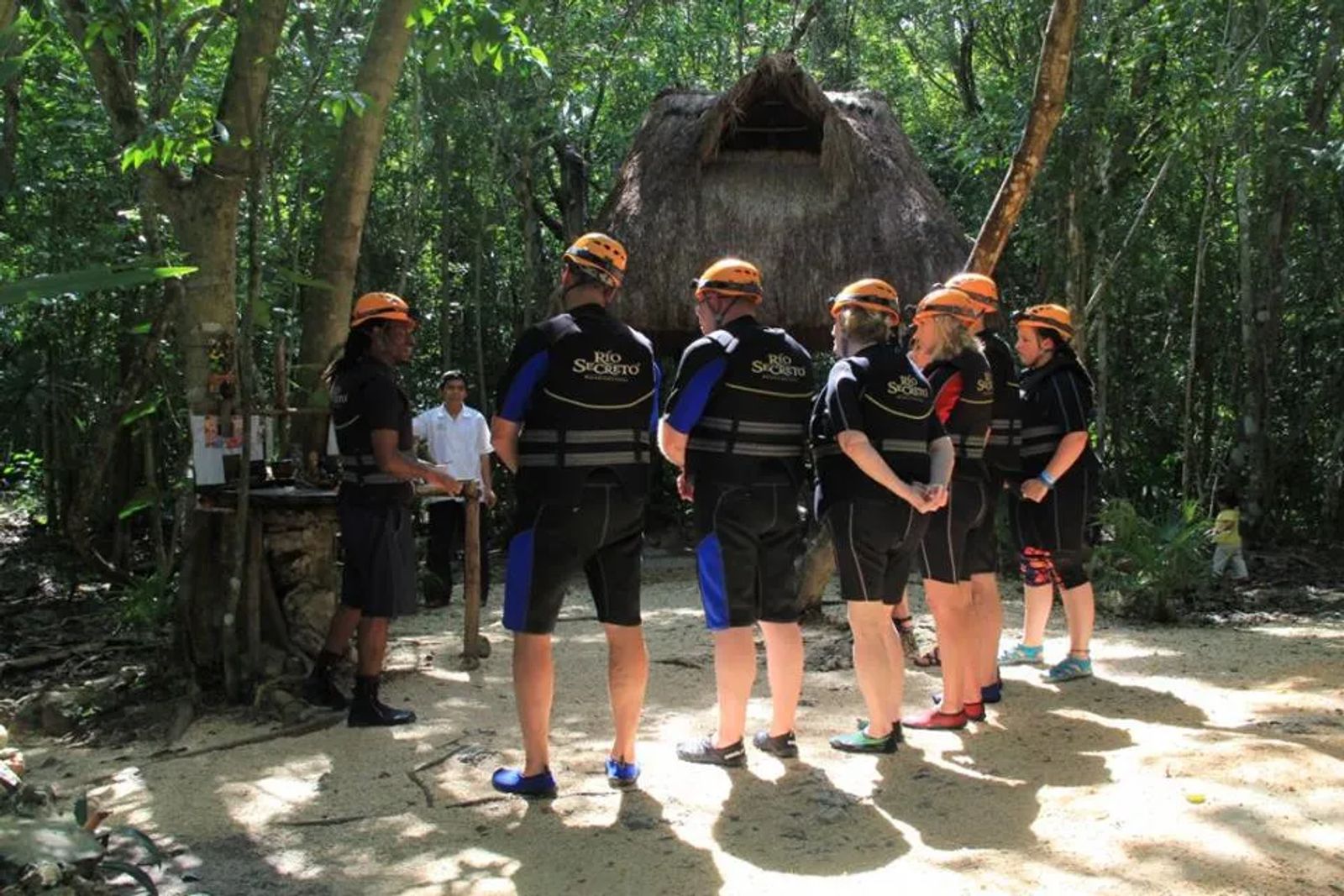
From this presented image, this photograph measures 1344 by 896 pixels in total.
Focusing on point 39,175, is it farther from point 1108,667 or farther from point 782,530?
point 1108,667

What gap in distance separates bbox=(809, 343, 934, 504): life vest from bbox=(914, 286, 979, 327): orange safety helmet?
51cm

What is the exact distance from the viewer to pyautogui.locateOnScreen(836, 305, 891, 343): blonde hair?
4.79 meters

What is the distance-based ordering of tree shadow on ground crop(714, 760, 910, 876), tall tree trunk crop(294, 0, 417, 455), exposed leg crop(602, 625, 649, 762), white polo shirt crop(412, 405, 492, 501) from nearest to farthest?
Answer: tree shadow on ground crop(714, 760, 910, 876), exposed leg crop(602, 625, 649, 762), tall tree trunk crop(294, 0, 417, 455), white polo shirt crop(412, 405, 492, 501)

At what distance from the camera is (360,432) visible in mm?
5449

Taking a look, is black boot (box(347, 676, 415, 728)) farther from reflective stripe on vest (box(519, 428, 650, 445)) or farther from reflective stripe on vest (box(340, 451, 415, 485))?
reflective stripe on vest (box(519, 428, 650, 445))

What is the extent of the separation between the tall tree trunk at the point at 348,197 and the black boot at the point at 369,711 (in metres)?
1.80

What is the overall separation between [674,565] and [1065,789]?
7.54 metres

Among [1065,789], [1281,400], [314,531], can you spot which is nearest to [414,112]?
[314,531]

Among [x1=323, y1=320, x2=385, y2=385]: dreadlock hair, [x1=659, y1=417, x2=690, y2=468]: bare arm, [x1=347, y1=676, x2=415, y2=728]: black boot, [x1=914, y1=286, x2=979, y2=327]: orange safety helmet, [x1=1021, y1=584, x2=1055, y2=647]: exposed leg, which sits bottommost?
[x1=347, y1=676, x2=415, y2=728]: black boot

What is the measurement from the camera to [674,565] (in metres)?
11.8

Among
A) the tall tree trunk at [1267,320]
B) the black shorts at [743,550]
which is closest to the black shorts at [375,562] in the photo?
the black shorts at [743,550]

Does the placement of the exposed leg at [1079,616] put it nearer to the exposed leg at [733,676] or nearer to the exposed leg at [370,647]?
the exposed leg at [733,676]

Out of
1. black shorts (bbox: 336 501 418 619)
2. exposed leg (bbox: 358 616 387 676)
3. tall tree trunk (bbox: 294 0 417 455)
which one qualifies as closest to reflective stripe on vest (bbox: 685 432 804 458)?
black shorts (bbox: 336 501 418 619)

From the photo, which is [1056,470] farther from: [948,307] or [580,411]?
[580,411]
